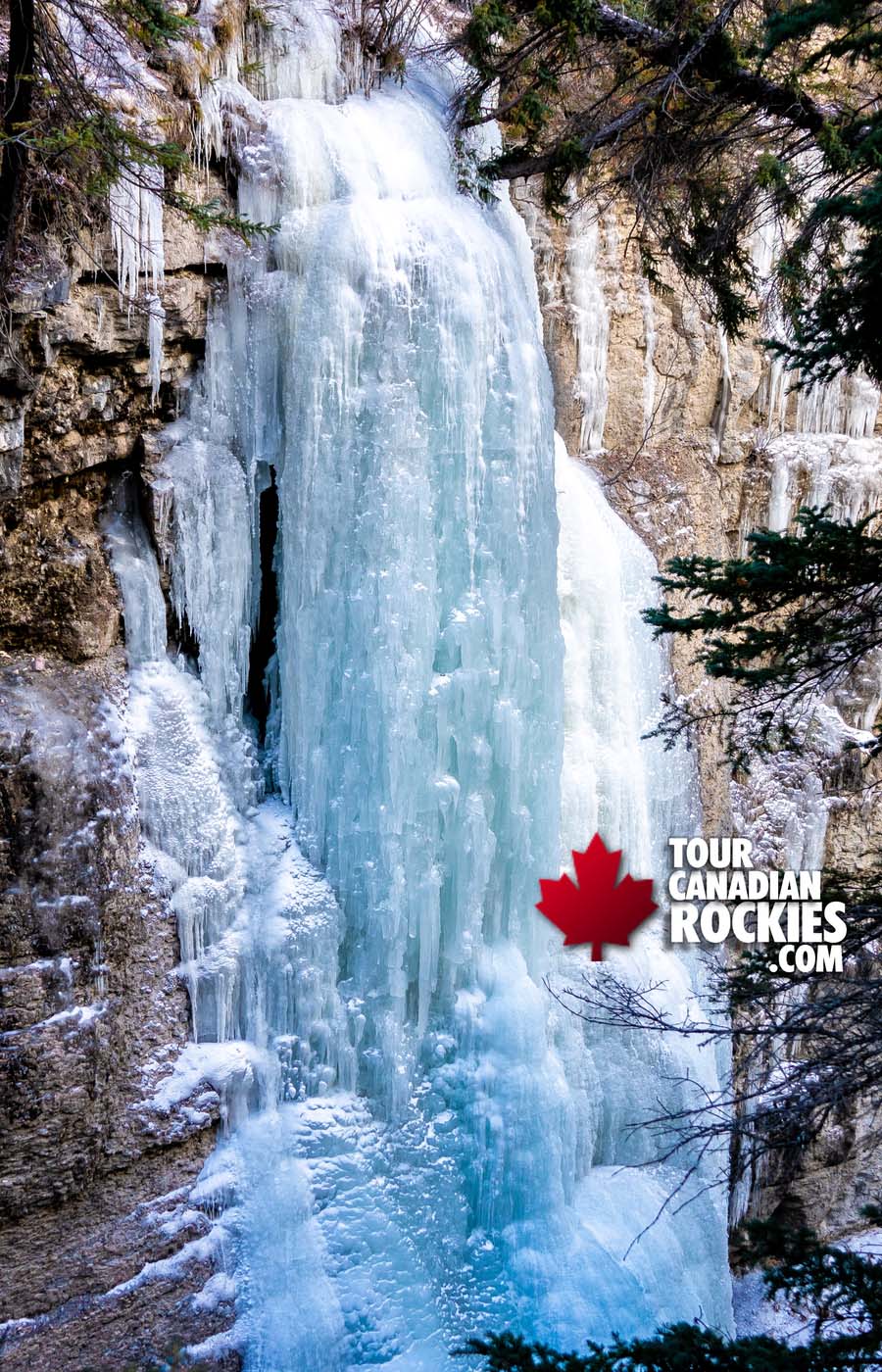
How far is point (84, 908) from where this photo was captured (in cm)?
521

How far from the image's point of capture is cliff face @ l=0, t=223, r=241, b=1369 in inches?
197

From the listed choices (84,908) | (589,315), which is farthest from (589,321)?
(84,908)

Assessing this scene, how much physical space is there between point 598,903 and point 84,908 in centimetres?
311

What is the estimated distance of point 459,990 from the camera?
→ 607 cm

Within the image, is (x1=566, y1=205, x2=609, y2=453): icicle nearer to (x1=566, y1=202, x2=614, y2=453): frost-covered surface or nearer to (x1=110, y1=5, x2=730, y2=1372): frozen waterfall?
(x1=566, y1=202, x2=614, y2=453): frost-covered surface

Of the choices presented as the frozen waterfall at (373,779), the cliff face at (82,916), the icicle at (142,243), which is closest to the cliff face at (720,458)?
the frozen waterfall at (373,779)

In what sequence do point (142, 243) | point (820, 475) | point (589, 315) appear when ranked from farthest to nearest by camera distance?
point (820, 475) < point (589, 315) < point (142, 243)

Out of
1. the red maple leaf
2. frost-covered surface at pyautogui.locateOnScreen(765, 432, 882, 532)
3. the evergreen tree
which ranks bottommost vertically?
the red maple leaf

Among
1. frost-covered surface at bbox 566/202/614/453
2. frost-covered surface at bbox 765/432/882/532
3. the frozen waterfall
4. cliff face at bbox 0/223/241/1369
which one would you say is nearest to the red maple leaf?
the frozen waterfall

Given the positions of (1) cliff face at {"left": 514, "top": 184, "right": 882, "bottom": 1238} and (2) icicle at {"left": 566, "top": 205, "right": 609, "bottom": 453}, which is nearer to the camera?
(2) icicle at {"left": 566, "top": 205, "right": 609, "bottom": 453}

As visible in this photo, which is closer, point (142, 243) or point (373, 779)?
point (142, 243)

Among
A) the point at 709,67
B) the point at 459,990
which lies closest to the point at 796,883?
the point at 459,990

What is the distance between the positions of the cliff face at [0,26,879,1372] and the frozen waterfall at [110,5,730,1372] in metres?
0.16

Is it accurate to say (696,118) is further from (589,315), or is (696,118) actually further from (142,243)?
(589,315)
